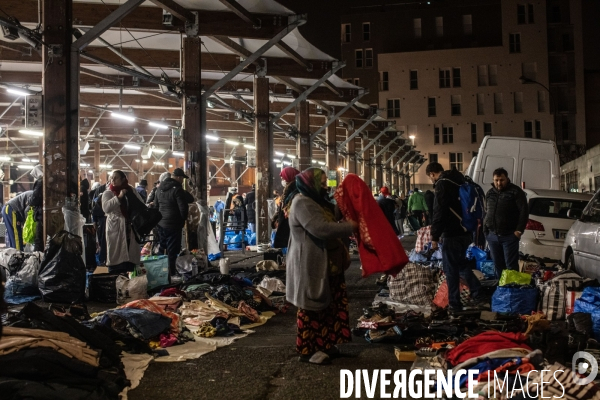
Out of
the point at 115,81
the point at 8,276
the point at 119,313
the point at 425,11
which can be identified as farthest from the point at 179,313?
the point at 425,11

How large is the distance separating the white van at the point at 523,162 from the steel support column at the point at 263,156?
6.16m

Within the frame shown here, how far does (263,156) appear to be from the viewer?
20.2 m

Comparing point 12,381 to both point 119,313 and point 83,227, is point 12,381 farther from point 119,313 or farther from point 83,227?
point 83,227

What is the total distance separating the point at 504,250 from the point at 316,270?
4.70 metres

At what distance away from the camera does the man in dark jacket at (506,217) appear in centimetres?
992

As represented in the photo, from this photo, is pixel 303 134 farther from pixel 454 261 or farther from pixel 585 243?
pixel 454 261

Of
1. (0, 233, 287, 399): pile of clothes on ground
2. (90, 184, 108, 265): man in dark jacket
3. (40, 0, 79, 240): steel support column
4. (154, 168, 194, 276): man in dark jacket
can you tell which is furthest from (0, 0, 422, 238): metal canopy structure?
(0, 233, 287, 399): pile of clothes on ground

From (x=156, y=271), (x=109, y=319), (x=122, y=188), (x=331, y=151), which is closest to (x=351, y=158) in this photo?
(x=331, y=151)

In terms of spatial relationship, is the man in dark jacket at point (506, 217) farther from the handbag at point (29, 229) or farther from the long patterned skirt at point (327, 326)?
the handbag at point (29, 229)

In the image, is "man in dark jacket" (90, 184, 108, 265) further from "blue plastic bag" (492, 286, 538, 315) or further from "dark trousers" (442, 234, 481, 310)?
"blue plastic bag" (492, 286, 538, 315)

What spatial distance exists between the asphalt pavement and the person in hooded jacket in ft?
14.6

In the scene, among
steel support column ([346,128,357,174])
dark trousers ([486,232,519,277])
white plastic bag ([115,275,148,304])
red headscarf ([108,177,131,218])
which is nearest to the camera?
dark trousers ([486,232,519,277])

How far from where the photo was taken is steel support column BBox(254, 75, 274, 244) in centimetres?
1980

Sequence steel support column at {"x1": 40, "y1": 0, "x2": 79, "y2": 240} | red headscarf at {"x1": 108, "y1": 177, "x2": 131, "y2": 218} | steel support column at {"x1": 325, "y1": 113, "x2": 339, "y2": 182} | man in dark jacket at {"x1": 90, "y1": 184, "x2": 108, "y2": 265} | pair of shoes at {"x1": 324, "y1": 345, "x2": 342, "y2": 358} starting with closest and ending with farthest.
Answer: pair of shoes at {"x1": 324, "y1": 345, "x2": 342, "y2": 358}, steel support column at {"x1": 40, "y1": 0, "x2": 79, "y2": 240}, red headscarf at {"x1": 108, "y1": 177, "x2": 131, "y2": 218}, man in dark jacket at {"x1": 90, "y1": 184, "x2": 108, "y2": 265}, steel support column at {"x1": 325, "y1": 113, "x2": 339, "y2": 182}
